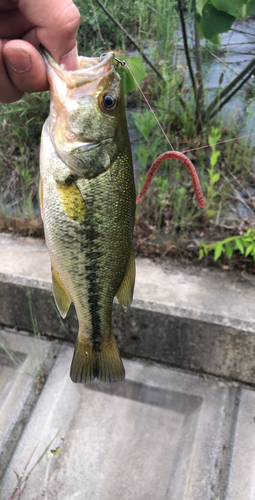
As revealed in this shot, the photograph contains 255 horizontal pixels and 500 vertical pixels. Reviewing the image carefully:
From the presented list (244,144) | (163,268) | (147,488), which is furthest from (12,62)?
(244,144)

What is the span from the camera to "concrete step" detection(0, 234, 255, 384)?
1.90 metres

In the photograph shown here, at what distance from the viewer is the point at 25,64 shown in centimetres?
100

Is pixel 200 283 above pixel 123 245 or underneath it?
underneath

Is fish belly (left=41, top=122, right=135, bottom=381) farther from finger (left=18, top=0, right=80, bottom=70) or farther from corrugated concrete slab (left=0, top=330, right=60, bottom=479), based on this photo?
corrugated concrete slab (left=0, top=330, right=60, bottom=479)

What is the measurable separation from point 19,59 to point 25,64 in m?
0.02

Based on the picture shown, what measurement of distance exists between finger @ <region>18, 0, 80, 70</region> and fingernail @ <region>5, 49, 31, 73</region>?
0.25ft

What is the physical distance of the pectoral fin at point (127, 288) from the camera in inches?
46.1

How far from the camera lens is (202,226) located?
7.86ft

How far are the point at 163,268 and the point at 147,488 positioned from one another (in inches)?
46.8

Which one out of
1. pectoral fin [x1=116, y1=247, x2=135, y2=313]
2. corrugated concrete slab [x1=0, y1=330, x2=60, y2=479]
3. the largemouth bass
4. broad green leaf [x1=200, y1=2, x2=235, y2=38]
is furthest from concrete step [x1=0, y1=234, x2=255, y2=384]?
broad green leaf [x1=200, y1=2, x2=235, y2=38]

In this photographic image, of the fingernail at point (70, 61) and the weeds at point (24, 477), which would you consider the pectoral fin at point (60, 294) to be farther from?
the weeds at point (24, 477)

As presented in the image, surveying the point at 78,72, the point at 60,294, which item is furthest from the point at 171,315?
the point at 78,72

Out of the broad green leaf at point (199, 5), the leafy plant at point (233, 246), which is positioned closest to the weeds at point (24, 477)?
the leafy plant at point (233, 246)

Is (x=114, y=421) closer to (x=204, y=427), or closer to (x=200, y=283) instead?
(x=204, y=427)
